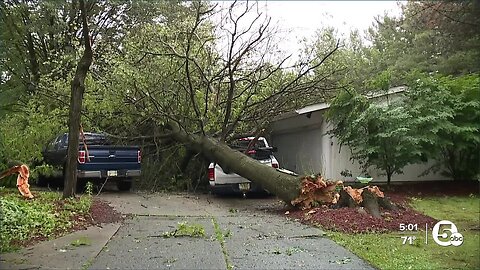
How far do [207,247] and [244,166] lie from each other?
513 centimetres

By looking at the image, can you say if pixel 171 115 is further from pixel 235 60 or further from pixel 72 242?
pixel 72 242

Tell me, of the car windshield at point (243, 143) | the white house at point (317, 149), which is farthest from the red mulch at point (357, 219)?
the car windshield at point (243, 143)

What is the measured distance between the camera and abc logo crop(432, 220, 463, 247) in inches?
280

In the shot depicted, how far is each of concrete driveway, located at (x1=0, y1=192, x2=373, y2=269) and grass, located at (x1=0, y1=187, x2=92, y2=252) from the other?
362 mm

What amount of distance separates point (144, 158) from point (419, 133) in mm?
7851

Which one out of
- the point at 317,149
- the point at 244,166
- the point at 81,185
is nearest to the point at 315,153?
the point at 317,149

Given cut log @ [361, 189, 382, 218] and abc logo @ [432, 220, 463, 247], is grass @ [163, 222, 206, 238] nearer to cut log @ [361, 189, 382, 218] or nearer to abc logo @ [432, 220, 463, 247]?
cut log @ [361, 189, 382, 218]

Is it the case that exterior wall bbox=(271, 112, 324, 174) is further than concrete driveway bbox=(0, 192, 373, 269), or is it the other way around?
exterior wall bbox=(271, 112, 324, 174)

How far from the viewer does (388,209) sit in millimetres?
9453

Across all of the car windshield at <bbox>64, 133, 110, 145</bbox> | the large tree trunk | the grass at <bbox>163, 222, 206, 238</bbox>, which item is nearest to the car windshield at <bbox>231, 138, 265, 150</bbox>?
the large tree trunk

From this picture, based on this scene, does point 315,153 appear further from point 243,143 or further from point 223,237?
point 223,237

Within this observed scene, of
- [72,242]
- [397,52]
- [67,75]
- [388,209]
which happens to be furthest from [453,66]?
[72,242]

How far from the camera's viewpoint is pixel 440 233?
310 inches

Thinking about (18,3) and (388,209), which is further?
(18,3)
